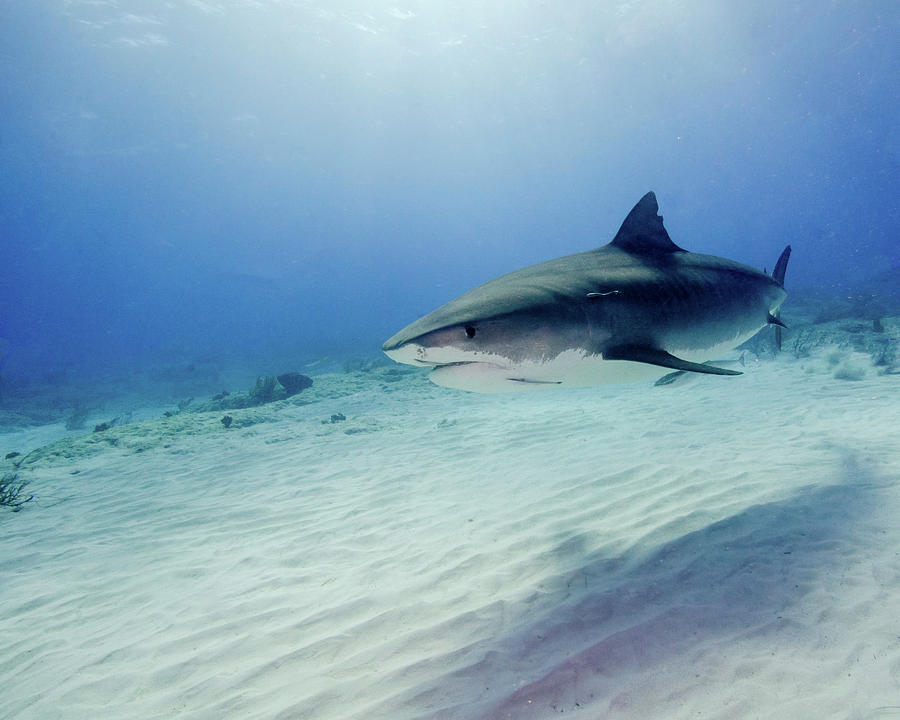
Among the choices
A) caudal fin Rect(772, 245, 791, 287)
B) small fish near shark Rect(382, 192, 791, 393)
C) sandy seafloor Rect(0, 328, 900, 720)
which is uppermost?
caudal fin Rect(772, 245, 791, 287)

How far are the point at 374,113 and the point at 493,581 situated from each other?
181ft

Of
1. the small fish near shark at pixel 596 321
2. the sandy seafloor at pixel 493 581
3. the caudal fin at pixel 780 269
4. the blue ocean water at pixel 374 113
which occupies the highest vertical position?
the blue ocean water at pixel 374 113

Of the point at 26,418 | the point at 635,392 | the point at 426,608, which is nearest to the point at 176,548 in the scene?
the point at 426,608

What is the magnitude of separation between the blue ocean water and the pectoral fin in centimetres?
2979

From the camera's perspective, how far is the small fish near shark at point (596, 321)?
8.64 feet

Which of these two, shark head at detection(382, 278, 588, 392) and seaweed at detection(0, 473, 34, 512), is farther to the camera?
seaweed at detection(0, 473, 34, 512)

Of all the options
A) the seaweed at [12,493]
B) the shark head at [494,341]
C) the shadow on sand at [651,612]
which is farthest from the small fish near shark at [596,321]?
the seaweed at [12,493]

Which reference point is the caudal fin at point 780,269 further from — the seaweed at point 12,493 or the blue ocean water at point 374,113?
the blue ocean water at point 374,113

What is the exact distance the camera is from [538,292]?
117 inches

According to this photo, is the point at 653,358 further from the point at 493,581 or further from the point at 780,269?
the point at 780,269

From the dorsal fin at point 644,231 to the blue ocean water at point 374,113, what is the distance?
29165 millimetres

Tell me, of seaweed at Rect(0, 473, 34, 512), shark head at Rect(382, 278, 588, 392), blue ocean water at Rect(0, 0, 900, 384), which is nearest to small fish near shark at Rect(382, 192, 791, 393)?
shark head at Rect(382, 278, 588, 392)

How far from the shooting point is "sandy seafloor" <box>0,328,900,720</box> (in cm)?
206

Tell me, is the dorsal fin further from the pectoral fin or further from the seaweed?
the seaweed
